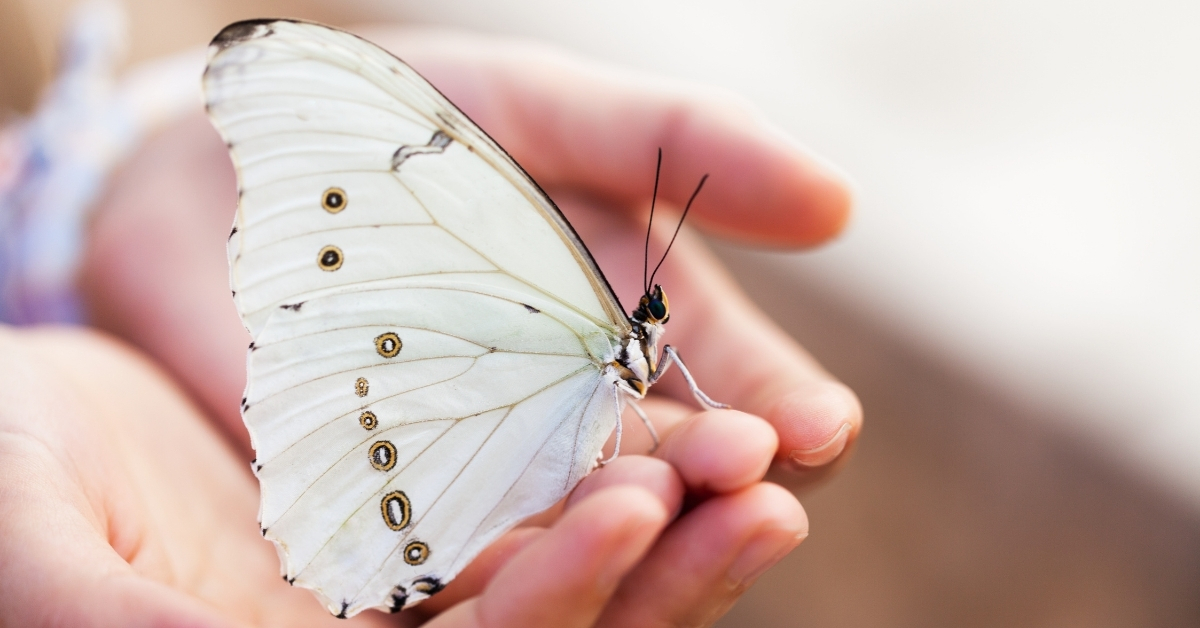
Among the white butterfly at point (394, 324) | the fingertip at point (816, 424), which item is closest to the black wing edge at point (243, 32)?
the white butterfly at point (394, 324)

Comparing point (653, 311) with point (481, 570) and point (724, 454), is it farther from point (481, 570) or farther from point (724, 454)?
point (481, 570)

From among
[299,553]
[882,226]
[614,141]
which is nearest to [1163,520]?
[882,226]

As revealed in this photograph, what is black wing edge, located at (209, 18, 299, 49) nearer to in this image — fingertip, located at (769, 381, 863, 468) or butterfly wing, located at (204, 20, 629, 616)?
butterfly wing, located at (204, 20, 629, 616)

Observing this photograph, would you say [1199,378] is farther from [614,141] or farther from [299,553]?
[299,553]

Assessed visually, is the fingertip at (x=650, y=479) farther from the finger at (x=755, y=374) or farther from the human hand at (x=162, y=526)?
the finger at (x=755, y=374)

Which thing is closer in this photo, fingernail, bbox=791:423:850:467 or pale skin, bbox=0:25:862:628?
pale skin, bbox=0:25:862:628

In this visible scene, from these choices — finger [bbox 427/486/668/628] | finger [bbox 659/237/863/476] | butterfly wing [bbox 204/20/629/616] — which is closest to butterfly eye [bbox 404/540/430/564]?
butterfly wing [bbox 204/20/629/616]
